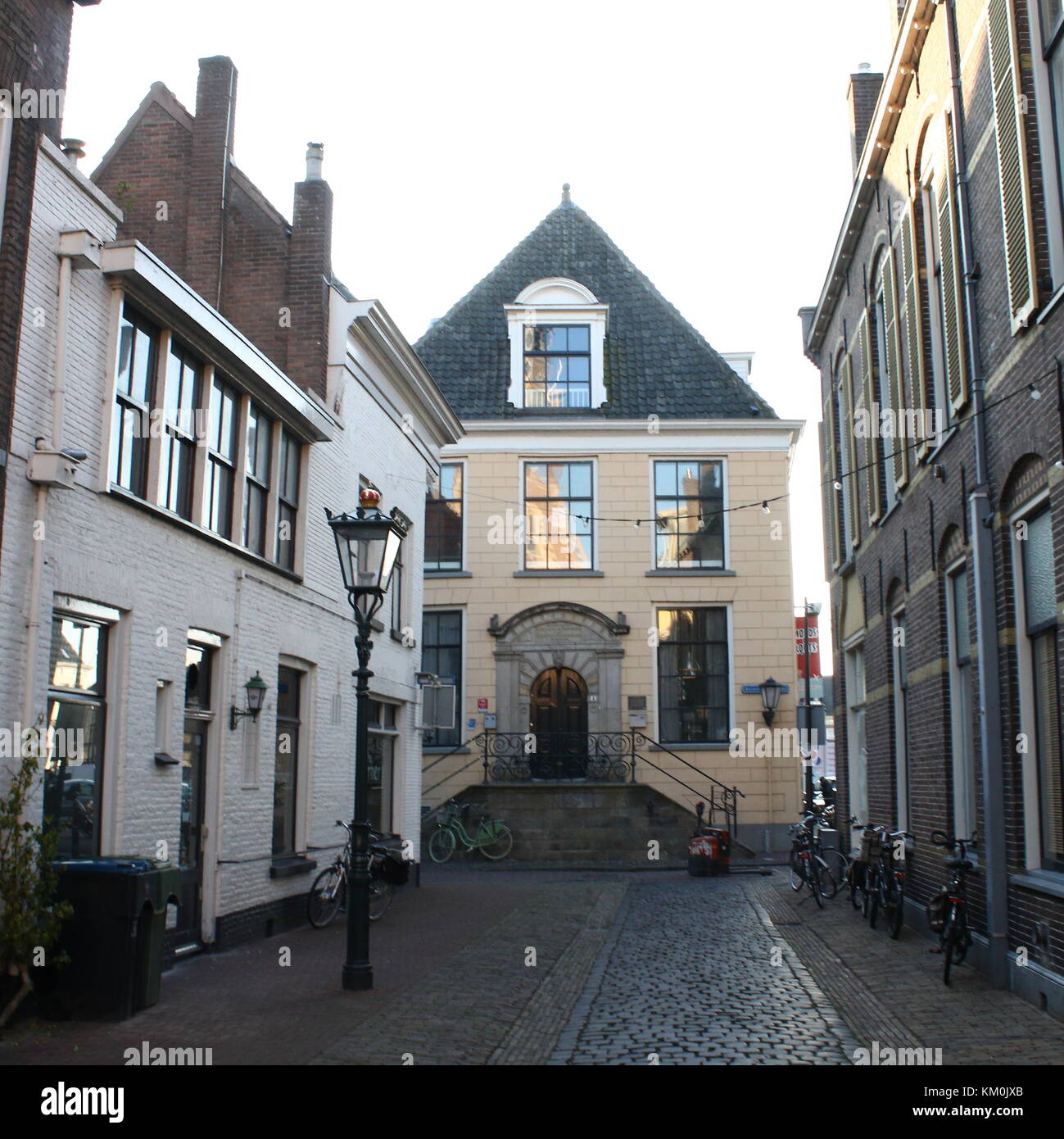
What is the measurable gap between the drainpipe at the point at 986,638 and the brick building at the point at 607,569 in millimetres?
15716

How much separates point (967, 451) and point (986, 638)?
200cm

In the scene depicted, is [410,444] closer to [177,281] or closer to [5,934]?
[177,281]

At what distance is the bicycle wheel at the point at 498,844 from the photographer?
2419cm

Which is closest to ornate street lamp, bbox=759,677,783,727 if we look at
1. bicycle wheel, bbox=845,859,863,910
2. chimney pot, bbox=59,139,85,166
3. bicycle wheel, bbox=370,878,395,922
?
bicycle wheel, bbox=845,859,863,910

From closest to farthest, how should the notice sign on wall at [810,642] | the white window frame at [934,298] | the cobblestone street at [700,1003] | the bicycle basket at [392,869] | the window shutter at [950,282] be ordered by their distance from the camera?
1. the cobblestone street at [700,1003]
2. the window shutter at [950,282]
3. the white window frame at [934,298]
4. the bicycle basket at [392,869]
5. the notice sign on wall at [810,642]

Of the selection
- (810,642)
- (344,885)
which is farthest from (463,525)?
(344,885)

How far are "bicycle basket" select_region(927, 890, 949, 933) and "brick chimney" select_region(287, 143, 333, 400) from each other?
934 centimetres

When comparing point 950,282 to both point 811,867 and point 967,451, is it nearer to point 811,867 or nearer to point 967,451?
point 967,451

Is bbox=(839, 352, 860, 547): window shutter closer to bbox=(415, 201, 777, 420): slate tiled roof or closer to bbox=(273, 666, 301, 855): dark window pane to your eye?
bbox=(273, 666, 301, 855): dark window pane

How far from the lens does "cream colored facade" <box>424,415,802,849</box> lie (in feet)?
87.7

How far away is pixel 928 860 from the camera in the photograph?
44.8 ft

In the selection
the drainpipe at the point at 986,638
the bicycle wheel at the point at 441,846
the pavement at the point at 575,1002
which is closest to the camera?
the pavement at the point at 575,1002

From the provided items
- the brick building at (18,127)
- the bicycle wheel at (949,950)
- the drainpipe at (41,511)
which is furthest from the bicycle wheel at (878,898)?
the brick building at (18,127)

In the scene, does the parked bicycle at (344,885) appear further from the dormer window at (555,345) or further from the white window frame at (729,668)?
the dormer window at (555,345)
